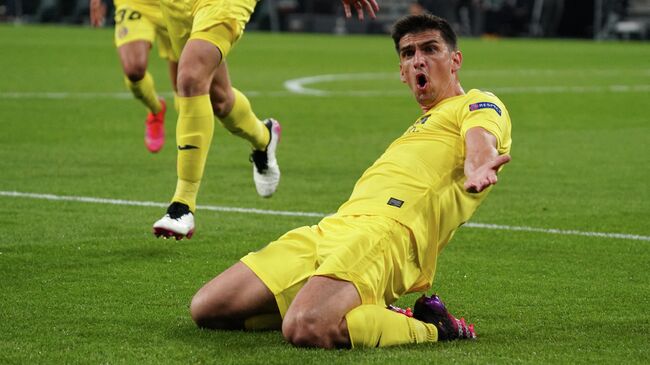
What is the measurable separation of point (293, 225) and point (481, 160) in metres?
3.36

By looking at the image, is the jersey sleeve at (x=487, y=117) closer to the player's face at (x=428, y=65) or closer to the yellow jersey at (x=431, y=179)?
the yellow jersey at (x=431, y=179)

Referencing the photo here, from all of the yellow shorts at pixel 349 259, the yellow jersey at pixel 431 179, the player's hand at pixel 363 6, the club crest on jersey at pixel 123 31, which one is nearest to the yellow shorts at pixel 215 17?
the player's hand at pixel 363 6

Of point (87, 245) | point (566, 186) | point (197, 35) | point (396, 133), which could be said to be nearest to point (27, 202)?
point (87, 245)

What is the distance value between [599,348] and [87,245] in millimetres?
3260

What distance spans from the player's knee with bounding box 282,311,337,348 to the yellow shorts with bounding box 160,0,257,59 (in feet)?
8.44

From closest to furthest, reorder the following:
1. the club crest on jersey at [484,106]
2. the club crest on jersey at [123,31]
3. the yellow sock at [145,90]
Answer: the club crest on jersey at [484,106] → the club crest on jersey at [123,31] → the yellow sock at [145,90]

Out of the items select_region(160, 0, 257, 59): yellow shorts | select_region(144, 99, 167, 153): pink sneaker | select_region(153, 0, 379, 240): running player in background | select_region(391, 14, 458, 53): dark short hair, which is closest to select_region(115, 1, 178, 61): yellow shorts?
select_region(144, 99, 167, 153): pink sneaker

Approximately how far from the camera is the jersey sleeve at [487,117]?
533 cm

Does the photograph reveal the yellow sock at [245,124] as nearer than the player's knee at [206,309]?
No

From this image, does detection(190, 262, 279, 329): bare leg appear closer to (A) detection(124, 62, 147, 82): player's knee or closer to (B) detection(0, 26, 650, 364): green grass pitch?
(B) detection(0, 26, 650, 364): green grass pitch

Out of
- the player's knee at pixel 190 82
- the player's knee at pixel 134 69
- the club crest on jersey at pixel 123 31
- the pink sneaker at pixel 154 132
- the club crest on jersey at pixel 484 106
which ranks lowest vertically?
the pink sneaker at pixel 154 132

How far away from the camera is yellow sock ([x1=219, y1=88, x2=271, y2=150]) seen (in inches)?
334

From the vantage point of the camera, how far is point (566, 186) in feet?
33.7

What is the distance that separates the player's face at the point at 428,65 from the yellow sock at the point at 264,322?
1.10 metres
